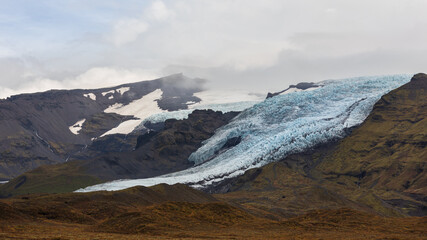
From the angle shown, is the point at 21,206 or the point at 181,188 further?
the point at 181,188

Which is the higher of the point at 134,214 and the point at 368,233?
the point at 134,214

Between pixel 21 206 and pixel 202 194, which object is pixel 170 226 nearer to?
pixel 21 206

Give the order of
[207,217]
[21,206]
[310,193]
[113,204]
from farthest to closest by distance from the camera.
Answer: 1. [310,193]
2. [113,204]
3. [21,206]
4. [207,217]

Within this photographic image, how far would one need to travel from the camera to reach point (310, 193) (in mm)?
199125

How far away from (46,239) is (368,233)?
53008 millimetres

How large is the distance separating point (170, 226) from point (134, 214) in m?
7.31

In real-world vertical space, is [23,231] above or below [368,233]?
above

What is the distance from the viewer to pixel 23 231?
278ft

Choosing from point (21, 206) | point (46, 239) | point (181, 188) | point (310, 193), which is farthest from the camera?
point (310, 193)

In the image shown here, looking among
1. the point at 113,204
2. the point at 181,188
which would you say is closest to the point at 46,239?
the point at 113,204

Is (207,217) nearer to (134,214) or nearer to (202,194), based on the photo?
Result: (134,214)

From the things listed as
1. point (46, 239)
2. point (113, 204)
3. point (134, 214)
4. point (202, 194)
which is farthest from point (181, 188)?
point (46, 239)

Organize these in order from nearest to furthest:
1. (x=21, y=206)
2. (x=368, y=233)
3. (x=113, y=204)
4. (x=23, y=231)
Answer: (x=23, y=231)
(x=368, y=233)
(x=21, y=206)
(x=113, y=204)

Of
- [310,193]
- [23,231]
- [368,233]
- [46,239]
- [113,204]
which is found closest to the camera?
[46,239]
